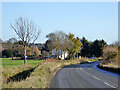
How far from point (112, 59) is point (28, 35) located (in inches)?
676

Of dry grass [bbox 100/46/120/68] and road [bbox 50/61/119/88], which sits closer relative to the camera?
road [bbox 50/61/119/88]

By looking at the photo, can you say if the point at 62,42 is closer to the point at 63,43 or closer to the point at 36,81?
the point at 63,43

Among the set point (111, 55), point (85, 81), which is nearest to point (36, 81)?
point (85, 81)

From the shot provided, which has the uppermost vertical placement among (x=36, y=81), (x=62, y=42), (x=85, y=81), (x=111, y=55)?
(x=62, y=42)

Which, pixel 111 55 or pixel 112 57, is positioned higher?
pixel 111 55

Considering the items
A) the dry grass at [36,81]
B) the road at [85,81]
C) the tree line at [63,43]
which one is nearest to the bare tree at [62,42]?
the tree line at [63,43]

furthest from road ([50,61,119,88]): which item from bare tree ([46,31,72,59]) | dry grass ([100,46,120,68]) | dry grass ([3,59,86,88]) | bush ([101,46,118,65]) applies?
bare tree ([46,31,72,59])

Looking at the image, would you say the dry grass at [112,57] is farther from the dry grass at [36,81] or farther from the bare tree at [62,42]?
the bare tree at [62,42]

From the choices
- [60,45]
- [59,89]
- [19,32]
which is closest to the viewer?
[59,89]

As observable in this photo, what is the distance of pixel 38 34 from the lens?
128ft

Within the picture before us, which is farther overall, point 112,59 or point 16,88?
point 112,59

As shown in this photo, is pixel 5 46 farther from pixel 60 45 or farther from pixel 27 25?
pixel 27 25

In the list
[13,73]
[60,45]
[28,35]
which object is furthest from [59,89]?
[60,45]

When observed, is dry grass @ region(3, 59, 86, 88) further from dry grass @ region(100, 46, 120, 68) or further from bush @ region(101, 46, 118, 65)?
bush @ region(101, 46, 118, 65)
